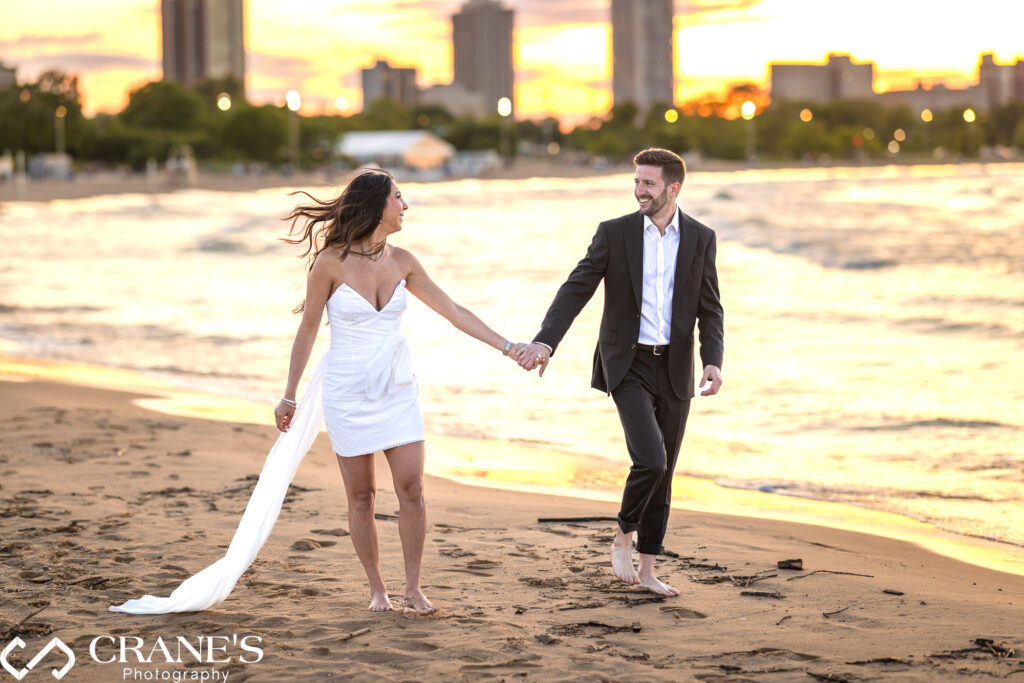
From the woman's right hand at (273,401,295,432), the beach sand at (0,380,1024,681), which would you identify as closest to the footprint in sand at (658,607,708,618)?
the beach sand at (0,380,1024,681)

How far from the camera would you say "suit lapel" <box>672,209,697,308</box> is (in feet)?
16.7

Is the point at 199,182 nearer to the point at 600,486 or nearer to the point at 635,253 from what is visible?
the point at 600,486

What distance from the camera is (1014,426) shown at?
9875 millimetres

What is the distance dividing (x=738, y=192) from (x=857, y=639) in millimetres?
69843

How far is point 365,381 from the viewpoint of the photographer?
15.2 feet

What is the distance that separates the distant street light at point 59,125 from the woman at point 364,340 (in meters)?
88.5

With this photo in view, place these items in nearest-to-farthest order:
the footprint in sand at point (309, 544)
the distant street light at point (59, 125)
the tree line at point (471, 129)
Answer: the footprint in sand at point (309, 544), the distant street light at point (59, 125), the tree line at point (471, 129)

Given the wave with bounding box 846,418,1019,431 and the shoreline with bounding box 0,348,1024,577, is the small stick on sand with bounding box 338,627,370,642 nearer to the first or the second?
the shoreline with bounding box 0,348,1024,577

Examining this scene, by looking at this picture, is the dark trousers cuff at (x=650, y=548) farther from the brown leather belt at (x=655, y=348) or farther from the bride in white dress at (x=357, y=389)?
the bride in white dress at (x=357, y=389)

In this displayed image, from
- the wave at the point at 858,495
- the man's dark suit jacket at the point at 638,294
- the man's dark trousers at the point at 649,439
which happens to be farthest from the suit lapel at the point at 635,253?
the wave at the point at 858,495

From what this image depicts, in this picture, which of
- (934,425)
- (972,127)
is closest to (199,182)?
(934,425)

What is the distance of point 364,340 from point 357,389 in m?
0.20

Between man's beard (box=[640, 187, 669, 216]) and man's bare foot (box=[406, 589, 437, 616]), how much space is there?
193cm

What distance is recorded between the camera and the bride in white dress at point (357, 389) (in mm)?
4637
